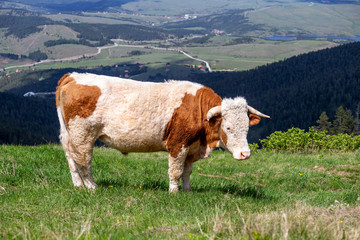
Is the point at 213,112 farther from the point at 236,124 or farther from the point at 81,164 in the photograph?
the point at 81,164

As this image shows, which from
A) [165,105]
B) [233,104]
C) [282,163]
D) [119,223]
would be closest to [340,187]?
[282,163]

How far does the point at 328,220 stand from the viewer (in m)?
5.63

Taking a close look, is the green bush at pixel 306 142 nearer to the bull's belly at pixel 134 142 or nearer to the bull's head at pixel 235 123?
the bull's head at pixel 235 123

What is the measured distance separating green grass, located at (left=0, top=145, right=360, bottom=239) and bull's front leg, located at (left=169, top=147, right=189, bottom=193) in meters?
0.42

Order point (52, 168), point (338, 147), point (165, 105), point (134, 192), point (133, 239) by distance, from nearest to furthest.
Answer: point (133, 239) < point (134, 192) < point (165, 105) < point (52, 168) < point (338, 147)

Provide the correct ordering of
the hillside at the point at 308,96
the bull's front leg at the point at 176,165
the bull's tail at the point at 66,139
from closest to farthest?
1. the bull's front leg at the point at 176,165
2. the bull's tail at the point at 66,139
3. the hillside at the point at 308,96

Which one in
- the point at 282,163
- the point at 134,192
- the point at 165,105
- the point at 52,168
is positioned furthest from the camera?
the point at 282,163

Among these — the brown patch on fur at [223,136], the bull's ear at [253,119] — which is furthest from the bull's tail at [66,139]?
the bull's ear at [253,119]

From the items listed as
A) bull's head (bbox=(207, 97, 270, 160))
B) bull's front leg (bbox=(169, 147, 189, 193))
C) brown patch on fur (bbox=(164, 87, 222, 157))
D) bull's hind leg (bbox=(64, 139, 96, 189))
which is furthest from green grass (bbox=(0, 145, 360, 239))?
brown patch on fur (bbox=(164, 87, 222, 157))

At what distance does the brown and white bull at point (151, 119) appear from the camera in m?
8.74

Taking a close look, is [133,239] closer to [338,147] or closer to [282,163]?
[282,163]

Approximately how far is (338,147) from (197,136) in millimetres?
13983

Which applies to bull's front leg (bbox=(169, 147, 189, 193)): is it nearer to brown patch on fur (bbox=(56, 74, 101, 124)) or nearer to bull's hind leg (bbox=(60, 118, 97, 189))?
bull's hind leg (bbox=(60, 118, 97, 189))

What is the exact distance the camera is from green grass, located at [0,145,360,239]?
16.7ft
